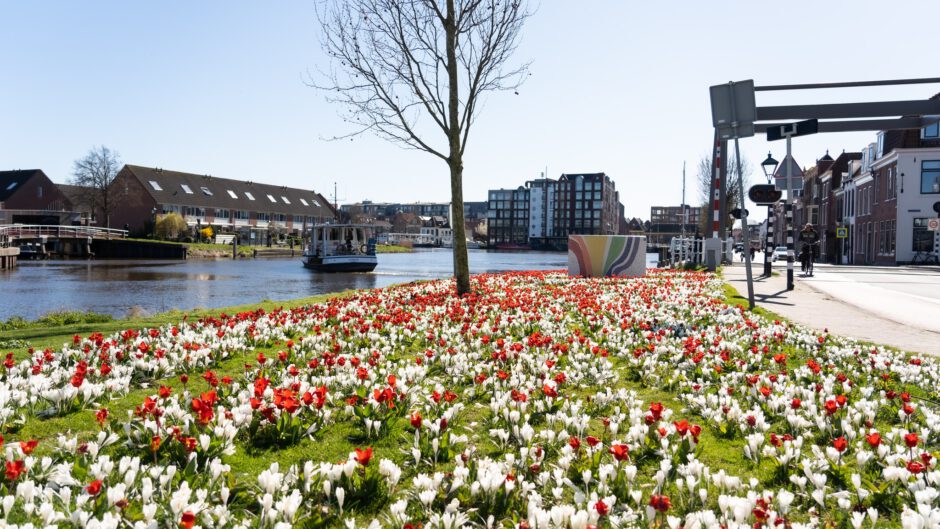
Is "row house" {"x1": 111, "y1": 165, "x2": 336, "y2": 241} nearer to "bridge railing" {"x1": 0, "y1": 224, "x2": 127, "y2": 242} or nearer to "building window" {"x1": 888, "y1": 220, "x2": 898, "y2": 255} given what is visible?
"bridge railing" {"x1": 0, "y1": 224, "x2": 127, "y2": 242}

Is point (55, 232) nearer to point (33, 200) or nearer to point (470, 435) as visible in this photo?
point (33, 200)

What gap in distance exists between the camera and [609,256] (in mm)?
24578

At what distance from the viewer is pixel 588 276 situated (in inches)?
968

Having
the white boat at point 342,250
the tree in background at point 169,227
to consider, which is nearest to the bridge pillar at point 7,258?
the white boat at point 342,250

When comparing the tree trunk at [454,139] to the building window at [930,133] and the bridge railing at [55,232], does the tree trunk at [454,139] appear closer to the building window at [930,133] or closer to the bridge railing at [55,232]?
the building window at [930,133]

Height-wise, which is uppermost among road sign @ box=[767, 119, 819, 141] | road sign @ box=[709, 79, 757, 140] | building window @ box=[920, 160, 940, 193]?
building window @ box=[920, 160, 940, 193]

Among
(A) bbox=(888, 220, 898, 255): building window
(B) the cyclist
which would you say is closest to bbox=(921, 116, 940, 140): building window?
(A) bbox=(888, 220, 898, 255): building window

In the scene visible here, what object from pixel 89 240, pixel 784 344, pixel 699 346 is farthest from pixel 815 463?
pixel 89 240

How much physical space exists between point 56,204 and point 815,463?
12767 cm

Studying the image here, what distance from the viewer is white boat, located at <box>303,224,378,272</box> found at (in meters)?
50.8

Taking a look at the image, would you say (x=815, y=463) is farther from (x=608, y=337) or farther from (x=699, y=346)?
(x=608, y=337)

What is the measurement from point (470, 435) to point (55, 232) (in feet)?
303

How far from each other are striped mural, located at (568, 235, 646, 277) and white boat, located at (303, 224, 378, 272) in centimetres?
2856

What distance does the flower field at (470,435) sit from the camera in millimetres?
3262
